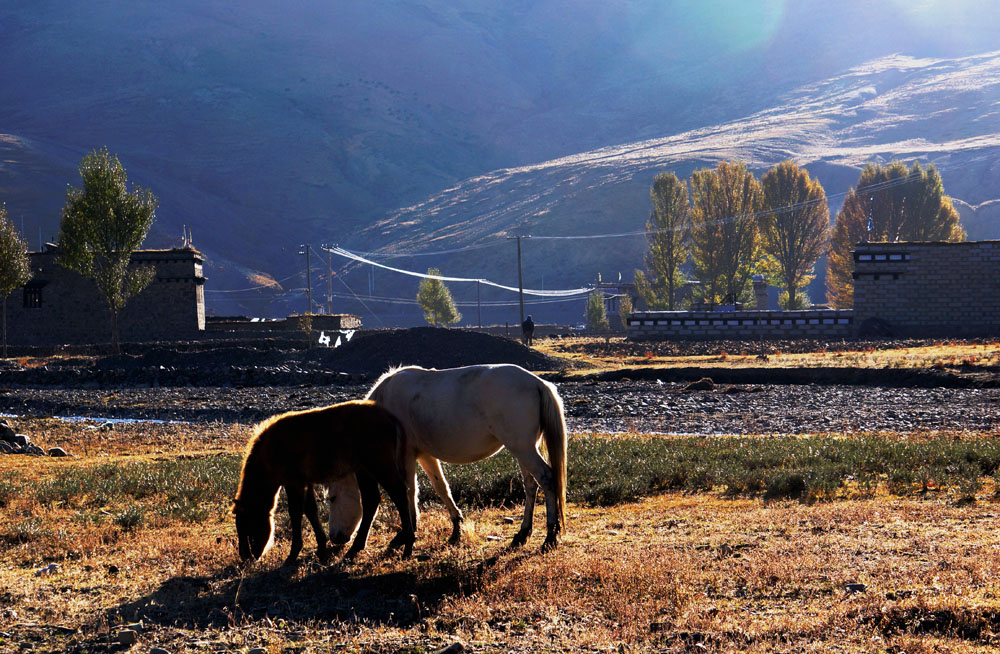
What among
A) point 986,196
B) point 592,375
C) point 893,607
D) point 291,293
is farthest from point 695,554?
point 986,196

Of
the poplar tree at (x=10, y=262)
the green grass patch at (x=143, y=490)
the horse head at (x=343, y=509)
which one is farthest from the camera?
the poplar tree at (x=10, y=262)

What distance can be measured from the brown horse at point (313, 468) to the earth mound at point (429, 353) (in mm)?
32862

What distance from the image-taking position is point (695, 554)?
8.30 metres

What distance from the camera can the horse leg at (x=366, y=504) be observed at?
875 cm

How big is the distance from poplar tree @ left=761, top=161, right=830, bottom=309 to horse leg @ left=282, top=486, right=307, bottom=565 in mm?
82190

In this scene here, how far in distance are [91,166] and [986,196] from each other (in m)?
181

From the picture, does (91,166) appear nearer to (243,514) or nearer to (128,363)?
(128,363)

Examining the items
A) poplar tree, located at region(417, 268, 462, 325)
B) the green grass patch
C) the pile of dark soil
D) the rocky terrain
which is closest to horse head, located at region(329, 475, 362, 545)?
the green grass patch

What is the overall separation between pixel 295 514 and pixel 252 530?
16.3 inches

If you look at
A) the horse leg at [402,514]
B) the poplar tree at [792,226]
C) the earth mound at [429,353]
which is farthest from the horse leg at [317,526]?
the poplar tree at [792,226]

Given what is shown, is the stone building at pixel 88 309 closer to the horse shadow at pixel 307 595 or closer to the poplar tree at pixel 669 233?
the poplar tree at pixel 669 233

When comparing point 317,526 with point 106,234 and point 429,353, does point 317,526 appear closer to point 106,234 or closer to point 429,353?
point 429,353

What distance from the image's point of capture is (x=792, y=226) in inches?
3418

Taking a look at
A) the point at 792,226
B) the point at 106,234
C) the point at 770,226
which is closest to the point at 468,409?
the point at 106,234
